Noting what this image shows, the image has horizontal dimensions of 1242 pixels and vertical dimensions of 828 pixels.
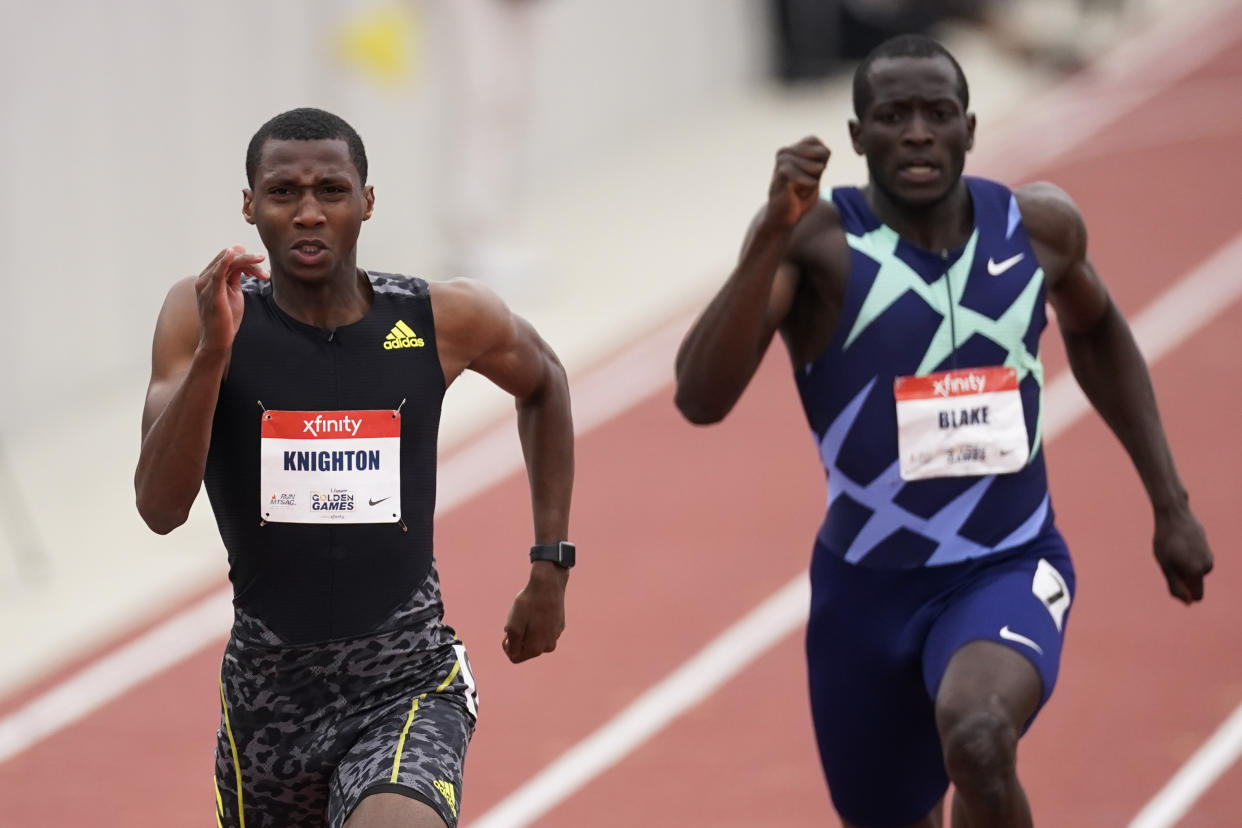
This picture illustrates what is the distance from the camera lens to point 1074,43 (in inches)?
763

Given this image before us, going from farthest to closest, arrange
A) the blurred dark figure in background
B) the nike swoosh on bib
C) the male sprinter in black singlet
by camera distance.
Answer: the blurred dark figure in background, the nike swoosh on bib, the male sprinter in black singlet

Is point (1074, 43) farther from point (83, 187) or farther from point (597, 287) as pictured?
point (83, 187)

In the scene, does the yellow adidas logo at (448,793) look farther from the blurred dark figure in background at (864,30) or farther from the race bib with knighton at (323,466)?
the blurred dark figure in background at (864,30)

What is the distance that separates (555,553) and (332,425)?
2.12 ft

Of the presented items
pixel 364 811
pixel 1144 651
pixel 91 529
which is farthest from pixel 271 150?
pixel 91 529

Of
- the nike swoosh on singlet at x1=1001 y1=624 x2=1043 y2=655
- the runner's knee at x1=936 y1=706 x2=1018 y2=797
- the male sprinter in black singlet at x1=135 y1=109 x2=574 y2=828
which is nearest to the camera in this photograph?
the male sprinter in black singlet at x1=135 y1=109 x2=574 y2=828

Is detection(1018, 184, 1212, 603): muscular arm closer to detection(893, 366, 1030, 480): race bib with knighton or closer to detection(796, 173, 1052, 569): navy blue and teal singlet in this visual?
detection(796, 173, 1052, 569): navy blue and teal singlet

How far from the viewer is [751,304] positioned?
16.2 ft

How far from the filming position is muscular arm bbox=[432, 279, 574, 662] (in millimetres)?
4738

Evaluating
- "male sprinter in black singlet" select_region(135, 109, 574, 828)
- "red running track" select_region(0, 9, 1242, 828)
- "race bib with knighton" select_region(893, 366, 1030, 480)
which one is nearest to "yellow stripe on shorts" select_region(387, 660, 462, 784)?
"male sprinter in black singlet" select_region(135, 109, 574, 828)

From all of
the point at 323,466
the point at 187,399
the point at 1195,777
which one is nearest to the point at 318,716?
the point at 323,466

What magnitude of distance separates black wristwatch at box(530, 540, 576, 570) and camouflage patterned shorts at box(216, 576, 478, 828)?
0.35m

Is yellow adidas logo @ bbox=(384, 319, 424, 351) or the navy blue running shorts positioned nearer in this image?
yellow adidas logo @ bbox=(384, 319, 424, 351)

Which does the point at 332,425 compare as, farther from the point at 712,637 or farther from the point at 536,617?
the point at 712,637
